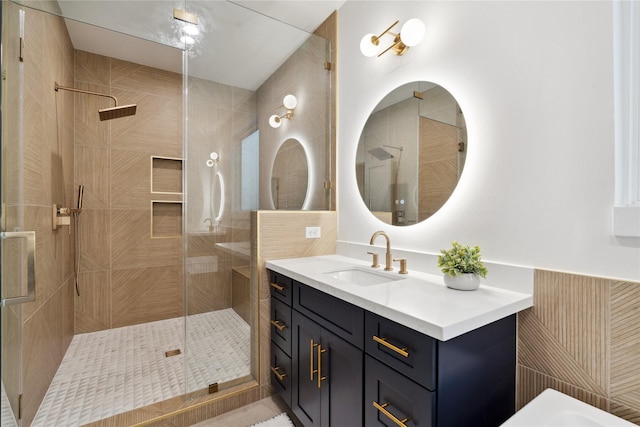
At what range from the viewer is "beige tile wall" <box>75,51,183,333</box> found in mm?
2885

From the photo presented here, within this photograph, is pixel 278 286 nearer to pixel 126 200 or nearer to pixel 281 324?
pixel 281 324

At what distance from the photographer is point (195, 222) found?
183 centimetres

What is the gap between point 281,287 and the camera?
179 cm

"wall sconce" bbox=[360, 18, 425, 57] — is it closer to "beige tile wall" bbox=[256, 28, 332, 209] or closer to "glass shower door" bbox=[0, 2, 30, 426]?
"beige tile wall" bbox=[256, 28, 332, 209]

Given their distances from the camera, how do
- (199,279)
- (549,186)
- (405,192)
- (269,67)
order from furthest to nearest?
1. (269,67)
2. (199,279)
3. (405,192)
4. (549,186)

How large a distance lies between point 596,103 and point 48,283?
122 inches

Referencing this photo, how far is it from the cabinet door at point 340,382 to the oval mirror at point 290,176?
1.05m

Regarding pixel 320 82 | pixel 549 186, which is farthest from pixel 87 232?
pixel 549 186

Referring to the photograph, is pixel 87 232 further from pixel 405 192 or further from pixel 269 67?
pixel 405 192

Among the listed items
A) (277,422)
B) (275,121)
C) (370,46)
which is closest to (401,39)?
(370,46)

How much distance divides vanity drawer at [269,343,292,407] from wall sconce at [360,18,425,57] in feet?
6.40

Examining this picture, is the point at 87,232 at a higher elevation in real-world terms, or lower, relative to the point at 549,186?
lower

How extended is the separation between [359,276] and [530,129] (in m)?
1.13

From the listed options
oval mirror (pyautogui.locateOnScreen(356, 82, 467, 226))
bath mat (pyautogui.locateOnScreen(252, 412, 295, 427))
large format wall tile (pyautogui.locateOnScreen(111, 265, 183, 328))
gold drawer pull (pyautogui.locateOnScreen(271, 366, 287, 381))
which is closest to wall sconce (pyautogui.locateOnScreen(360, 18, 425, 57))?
oval mirror (pyautogui.locateOnScreen(356, 82, 467, 226))
